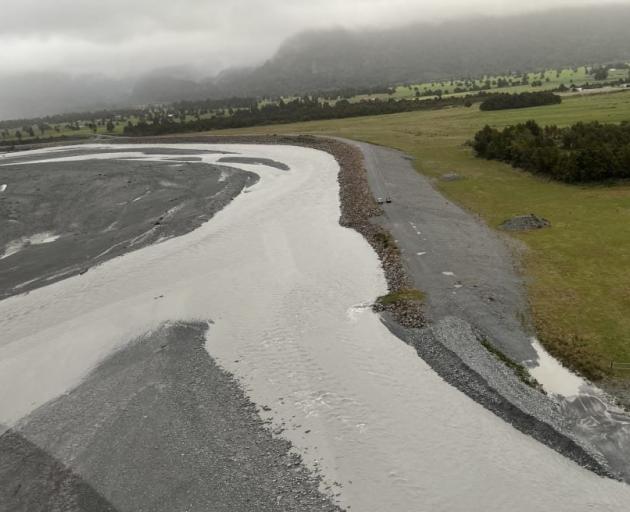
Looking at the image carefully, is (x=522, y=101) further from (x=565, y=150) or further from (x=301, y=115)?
(x=565, y=150)

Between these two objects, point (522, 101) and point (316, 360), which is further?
point (522, 101)

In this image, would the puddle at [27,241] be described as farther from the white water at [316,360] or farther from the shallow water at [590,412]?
the shallow water at [590,412]

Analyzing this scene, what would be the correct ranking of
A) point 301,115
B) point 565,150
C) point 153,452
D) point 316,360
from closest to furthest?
point 153,452 < point 316,360 < point 565,150 < point 301,115

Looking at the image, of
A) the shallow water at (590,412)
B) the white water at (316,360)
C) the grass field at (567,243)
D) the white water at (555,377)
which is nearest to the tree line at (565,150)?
the grass field at (567,243)

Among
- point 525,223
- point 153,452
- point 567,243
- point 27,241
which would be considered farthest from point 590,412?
point 27,241

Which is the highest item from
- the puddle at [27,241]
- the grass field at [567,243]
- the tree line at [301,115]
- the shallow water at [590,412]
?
the tree line at [301,115]

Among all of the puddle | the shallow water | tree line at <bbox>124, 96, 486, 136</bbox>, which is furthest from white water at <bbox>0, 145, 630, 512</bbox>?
tree line at <bbox>124, 96, 486, 136</bbox>
